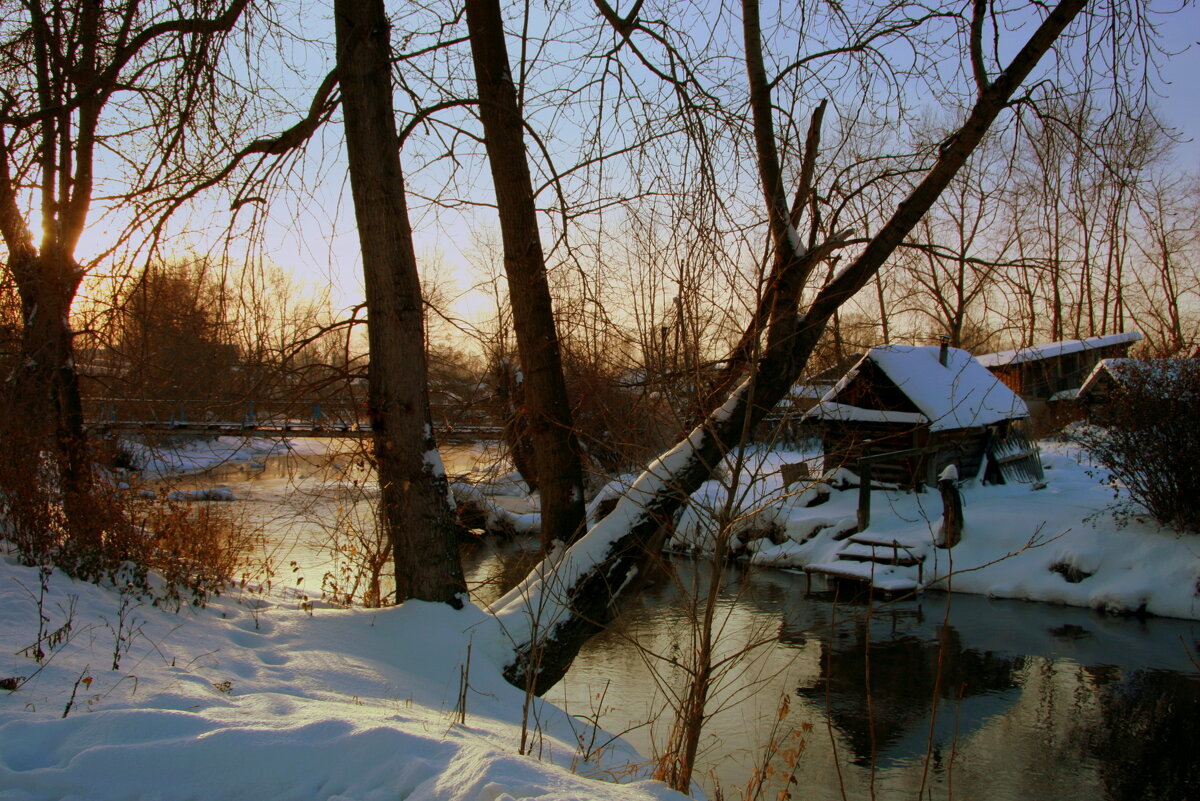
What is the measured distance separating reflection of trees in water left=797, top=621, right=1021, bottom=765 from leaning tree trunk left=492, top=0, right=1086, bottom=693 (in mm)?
3915

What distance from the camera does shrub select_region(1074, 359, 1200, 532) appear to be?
14.0m

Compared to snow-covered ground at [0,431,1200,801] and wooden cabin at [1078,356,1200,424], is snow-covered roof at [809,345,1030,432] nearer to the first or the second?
wooden cabin at [1078,356,1200,424]

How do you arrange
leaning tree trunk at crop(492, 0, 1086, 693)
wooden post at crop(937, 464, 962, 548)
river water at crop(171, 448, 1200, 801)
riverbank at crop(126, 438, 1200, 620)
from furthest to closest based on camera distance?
1. wooden post at crop(937, 464, 962, 548)
2. riverbank at crop(126, 438, 1200, 620)
3. river water at crop(171, 448, 1200, 801)
4. leaning tree trunk at crop(492, 0, 1086, 693)

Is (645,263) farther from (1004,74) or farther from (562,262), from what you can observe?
(1004,74)

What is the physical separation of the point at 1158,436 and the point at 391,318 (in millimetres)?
13943

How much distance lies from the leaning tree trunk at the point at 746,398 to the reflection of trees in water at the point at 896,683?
3.92 m

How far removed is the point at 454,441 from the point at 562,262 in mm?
7504

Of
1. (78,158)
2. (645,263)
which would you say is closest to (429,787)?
(645,263)

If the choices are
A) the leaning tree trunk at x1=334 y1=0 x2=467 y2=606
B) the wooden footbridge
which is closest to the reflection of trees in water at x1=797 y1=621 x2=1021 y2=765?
the leaning tree trunk at x1=334 y1=0 x2=467 y2=606

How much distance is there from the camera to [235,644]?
5.52 metres

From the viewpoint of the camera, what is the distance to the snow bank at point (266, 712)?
2.83 meters

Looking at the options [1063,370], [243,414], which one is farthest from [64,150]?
[1063,370]

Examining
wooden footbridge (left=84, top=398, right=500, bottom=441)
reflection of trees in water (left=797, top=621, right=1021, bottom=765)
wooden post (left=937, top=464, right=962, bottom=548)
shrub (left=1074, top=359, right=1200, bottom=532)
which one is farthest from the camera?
wooden post (left=937, top=464, right=962, bottom=548)

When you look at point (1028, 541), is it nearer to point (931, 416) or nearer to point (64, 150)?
point (931, 416)
